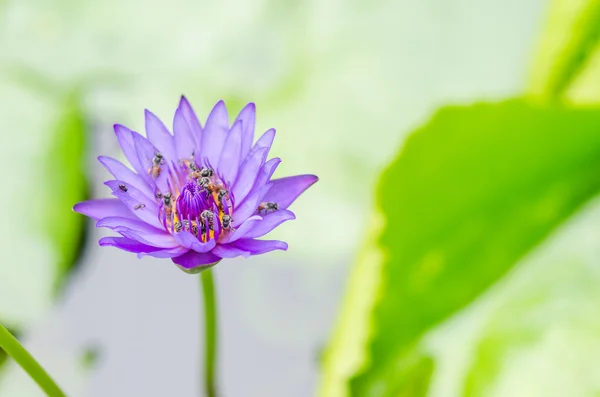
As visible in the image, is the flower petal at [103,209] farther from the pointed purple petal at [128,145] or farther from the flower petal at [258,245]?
the flower petal at [258,245]

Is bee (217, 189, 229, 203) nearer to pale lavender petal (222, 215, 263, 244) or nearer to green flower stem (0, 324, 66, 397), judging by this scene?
pale lavender petal (222, 215, 263, 244)

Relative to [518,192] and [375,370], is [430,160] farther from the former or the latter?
[375,370]

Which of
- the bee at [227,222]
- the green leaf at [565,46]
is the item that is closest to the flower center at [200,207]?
the bee at [227,222]

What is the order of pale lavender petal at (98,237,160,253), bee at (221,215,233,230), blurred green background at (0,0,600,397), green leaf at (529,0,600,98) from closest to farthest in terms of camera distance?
1. pale lavender petal at (98,237,160,253)
2. bee at (221,215,233,230)
3. blurred green background at (0,0,600,397)
4. green leaf at (529,0,600,98)

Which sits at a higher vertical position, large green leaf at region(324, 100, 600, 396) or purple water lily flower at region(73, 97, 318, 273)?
large green leaf at region(324, 100, 600, 396)

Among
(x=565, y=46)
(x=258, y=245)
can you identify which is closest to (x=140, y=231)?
(x=258, y=245)

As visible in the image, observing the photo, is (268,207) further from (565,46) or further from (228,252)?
(565,46)

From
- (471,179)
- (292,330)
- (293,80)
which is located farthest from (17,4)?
(471,179)

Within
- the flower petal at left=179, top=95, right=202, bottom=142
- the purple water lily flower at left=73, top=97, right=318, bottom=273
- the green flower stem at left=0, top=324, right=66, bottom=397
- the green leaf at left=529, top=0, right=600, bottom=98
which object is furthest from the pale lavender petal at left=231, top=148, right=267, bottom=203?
the green leaf at left=529, top=0, right=600, bottom=98
